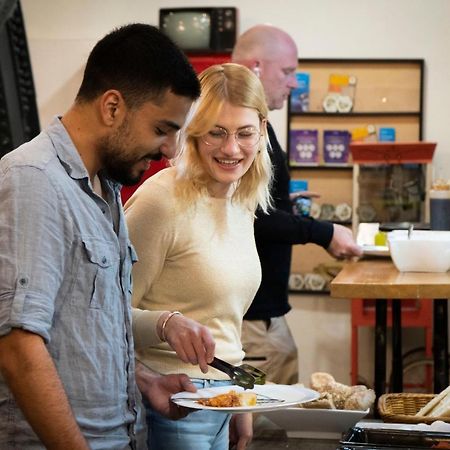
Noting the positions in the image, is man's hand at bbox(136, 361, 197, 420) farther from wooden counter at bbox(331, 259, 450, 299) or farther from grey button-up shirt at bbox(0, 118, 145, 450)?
wooden counter at bbox(331, 259, 450, 299)

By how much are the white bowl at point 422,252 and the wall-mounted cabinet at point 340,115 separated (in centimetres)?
300

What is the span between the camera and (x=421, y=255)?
11.4 ft

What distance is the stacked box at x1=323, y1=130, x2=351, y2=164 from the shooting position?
6527 millimetres

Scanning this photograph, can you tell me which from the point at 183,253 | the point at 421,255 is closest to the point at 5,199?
the point at 183,253

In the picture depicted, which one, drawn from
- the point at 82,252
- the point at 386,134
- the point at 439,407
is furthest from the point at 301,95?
the point at 82,252

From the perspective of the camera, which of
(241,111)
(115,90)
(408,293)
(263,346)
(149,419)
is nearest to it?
(115,90)

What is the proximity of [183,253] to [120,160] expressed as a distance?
508 millimetres

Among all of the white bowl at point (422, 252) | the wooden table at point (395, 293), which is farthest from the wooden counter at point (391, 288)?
the white bowl at point (422, 252)

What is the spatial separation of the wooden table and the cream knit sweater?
970 mm

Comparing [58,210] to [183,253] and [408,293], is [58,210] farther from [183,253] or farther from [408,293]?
[408,293]

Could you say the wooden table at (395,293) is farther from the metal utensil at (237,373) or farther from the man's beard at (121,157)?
the man's beard at (121,157)

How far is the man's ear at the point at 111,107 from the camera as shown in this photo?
161cm

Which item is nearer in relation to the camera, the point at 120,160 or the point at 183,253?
the point at 120,160

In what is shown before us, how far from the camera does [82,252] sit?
1.55 meters
